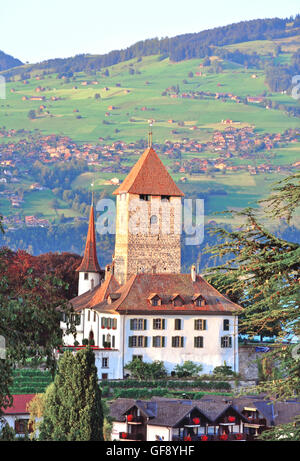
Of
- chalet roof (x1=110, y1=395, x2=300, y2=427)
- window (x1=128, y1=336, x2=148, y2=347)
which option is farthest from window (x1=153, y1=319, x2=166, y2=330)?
chalet roof (x1=110, y1=395, x2=300, y2=427)

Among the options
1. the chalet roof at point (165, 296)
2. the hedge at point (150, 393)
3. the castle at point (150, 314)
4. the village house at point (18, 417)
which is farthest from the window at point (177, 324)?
the village house at point (18, 417)

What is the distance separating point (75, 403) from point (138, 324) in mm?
32817

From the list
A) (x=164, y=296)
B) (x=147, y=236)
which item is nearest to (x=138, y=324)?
(x=164, y=296)

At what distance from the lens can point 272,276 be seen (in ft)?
59.0

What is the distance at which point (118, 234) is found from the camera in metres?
107

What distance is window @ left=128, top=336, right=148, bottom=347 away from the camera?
85.8m

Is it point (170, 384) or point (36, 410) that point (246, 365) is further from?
point (36, 410)

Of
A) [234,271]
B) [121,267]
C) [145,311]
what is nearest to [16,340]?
[234,271]

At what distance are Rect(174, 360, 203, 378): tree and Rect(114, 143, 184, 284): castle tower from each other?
16.0 m

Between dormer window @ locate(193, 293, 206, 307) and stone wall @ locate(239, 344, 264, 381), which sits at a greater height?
dormer window @ locate(193, 293, 206, 307)

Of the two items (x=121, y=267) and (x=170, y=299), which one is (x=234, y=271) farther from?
(x=121, y=267)

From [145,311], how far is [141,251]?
16266mm

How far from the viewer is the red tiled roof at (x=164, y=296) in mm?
88125

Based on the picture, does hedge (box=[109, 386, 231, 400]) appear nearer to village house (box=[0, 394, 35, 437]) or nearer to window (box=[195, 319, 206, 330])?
window (box=[195, 319, 206, 330])
